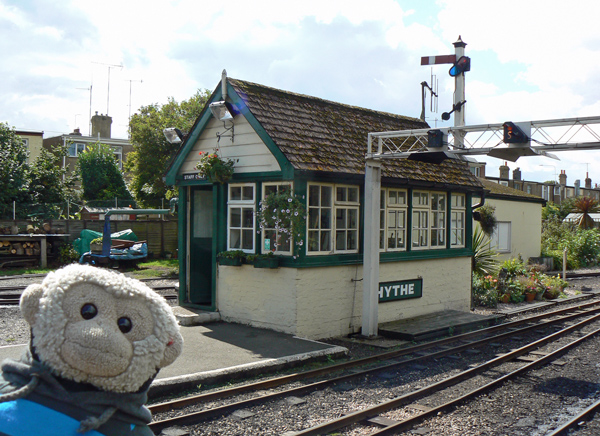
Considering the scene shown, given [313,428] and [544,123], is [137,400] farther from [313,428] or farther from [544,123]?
[544,123]

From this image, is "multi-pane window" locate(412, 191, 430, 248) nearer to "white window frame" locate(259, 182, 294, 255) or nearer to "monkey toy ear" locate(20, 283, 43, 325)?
"white window frame" locate(259, 182, 294, 255)

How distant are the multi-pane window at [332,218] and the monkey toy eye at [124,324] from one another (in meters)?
7.57

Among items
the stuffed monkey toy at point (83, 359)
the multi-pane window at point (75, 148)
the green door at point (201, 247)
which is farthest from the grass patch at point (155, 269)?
the multi-pane window at point (75, 148)

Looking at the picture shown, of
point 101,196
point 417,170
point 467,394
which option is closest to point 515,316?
point 417,170

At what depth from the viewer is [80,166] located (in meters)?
37.4

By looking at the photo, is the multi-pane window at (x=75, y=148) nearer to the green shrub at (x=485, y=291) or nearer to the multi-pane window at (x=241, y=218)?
the green shrub at (x=485, y=291)

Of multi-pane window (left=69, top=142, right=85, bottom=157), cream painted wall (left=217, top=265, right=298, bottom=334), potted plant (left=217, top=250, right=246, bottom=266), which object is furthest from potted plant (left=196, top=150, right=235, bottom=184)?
multi-pane window (left=69, top=142, right=85, bottom=157)

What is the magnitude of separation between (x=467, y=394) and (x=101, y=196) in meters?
33.5

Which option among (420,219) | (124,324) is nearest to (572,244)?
(420,219)

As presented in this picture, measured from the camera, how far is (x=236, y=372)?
7.54 metres

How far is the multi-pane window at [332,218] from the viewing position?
10359 mm

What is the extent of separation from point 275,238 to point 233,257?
0.85 m

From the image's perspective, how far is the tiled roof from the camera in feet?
33.7

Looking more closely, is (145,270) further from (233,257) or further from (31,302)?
(31,302)
